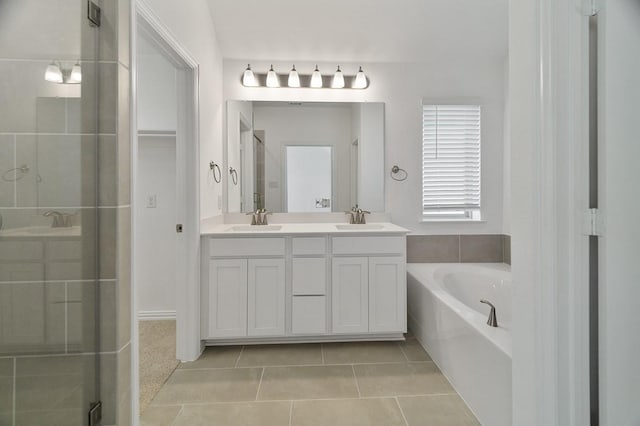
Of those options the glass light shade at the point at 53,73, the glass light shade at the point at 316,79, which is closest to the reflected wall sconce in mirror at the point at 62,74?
the glass light shade at the point at 53,73

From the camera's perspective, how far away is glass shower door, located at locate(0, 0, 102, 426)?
0.94 meters

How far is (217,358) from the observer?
2375 mm

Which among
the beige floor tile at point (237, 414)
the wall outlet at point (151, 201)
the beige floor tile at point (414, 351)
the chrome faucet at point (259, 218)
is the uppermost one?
the wall outlet at point (151, 201)

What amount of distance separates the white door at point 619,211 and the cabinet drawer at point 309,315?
1714 mm

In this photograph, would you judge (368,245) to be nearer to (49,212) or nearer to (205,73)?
(205,73)

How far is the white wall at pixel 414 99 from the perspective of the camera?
3.11 m

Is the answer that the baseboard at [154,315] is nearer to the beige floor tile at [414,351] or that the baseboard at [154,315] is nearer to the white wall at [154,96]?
the white wall at [154,96]

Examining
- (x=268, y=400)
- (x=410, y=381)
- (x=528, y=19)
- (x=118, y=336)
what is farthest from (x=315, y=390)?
(x=528, y=19)

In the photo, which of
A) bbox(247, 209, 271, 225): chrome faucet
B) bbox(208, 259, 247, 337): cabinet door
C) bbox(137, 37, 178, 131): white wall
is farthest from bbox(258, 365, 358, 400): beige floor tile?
bbox(137, 37, 178, 131): white wall

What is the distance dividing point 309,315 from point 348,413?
804 millimetres

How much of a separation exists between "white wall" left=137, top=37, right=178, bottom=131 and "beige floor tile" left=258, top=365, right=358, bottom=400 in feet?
7.28

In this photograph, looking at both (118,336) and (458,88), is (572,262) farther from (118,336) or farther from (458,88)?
(458,88)

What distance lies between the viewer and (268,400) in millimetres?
1895

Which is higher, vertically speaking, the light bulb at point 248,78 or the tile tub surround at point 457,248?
the light bulb at point 248,78
